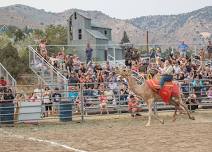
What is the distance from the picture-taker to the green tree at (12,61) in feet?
172

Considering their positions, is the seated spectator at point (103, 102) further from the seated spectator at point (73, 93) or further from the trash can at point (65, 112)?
the trash can at point (65, 112)

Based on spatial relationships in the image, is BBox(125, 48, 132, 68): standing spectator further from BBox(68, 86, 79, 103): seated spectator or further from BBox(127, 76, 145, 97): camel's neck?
BBox(127, 76, 145, 97): camel's neck

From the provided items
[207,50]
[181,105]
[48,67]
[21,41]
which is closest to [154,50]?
[207,50]

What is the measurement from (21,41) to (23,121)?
2411 inches

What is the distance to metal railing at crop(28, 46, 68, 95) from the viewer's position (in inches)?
1065

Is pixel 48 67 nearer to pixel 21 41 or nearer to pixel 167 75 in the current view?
pixel 167 75

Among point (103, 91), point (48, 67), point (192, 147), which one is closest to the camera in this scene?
point (192, 147)

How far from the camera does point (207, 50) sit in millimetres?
31859

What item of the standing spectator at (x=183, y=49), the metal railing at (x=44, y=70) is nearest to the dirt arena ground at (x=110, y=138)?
the metal railing at (x=44, y=70)

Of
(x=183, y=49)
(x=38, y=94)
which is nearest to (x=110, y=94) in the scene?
(x=38, y=94)

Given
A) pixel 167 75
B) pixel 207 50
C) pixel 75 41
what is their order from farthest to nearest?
pixel 75 41 → pixel 207 50 → pixel 167 75

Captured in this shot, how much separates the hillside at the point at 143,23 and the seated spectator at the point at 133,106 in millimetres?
113634

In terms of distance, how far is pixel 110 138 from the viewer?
1500 centimetres

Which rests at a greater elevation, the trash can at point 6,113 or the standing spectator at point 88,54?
the standing spectator at point 88,54
